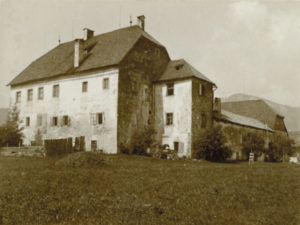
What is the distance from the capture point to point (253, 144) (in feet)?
118

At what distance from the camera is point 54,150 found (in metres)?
23.2

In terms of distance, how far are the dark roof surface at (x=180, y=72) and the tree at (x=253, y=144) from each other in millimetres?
8790

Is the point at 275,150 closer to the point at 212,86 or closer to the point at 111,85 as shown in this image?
the point at 212,86

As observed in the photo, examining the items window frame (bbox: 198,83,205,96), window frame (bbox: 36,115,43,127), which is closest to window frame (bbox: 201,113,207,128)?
window frame (bbox: 198,83,205,96)

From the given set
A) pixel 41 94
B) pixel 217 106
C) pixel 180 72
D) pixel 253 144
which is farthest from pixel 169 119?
pixel 41 94

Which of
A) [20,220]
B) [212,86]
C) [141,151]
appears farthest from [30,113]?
[20,220]

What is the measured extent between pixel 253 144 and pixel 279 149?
Result: 13.1ft

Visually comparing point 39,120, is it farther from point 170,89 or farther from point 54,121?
point 170,89

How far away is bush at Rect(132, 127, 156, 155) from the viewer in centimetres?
2803

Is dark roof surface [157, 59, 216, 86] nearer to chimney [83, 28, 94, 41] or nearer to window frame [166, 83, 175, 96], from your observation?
window frame [166, 83, 175, 96]

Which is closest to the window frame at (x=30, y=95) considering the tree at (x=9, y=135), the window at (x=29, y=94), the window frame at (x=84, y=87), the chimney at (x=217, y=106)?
the window at (x=29, y=94)

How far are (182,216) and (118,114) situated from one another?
20144 millimetres

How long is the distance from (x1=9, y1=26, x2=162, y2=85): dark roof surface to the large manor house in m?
0.11

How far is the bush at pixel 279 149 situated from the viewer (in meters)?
37.6
